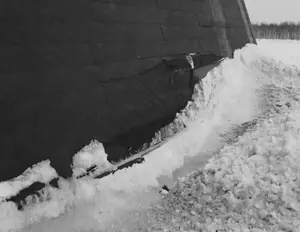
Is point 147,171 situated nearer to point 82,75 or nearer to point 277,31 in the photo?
point 82,75

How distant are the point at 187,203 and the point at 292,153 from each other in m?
0.95

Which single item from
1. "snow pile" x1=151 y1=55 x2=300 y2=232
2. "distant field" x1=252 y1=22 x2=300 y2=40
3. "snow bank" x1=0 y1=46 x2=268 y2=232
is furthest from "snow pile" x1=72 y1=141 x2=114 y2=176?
"distant field" x1=252 y1=22 x2=300 y2=40

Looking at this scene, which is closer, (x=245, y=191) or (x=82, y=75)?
(x=245, y=191)

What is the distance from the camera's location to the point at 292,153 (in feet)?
10.0

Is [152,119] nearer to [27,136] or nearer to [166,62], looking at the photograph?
[166,62]

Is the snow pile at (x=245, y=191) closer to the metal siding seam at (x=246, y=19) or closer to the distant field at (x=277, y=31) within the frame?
the metal siding seam at (x=246, y=19)

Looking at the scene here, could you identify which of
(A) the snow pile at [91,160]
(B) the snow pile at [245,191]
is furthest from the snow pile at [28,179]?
(B) the snow pile at [245,191]

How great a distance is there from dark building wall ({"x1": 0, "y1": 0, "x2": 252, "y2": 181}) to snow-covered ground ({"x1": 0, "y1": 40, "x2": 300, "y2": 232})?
7.4 inches

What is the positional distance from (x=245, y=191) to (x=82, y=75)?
5.06ft

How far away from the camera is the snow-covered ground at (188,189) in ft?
8.55

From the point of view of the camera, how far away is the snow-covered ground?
2.61 m

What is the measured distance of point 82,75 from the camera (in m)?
2.97

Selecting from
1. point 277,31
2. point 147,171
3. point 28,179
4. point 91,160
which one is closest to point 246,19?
point 147,171

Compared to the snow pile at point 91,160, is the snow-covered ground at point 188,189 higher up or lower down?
lower down
